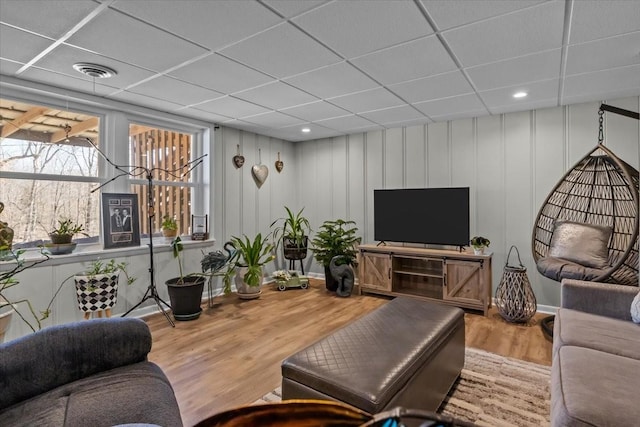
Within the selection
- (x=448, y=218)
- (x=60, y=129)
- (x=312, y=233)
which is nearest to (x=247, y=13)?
(x=60, y=129)

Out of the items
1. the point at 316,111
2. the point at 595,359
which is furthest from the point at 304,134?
the point at 595,359

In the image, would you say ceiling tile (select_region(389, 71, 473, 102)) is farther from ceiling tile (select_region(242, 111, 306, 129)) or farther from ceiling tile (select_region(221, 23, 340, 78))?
ceiling tile (select_region(242, 111, 306, 129))

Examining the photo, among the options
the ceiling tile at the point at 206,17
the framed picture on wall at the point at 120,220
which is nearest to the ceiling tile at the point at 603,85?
the ceiling tile at the point at 206,17

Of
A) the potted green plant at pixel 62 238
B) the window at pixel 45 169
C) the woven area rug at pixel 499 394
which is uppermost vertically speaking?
the window at pixel 45 169

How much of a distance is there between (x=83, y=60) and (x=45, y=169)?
1.31m

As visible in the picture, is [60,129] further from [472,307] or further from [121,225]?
[472,307]

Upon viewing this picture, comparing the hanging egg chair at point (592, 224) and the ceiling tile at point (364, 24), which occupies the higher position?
the ceiling tile at point (364, 24)

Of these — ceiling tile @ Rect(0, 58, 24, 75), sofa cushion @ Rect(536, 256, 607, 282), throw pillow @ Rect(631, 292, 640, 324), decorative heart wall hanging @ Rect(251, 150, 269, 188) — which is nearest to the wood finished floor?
sofa cushion @ Rect(536, 256, 607, 282)

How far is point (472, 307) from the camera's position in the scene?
12.4 ft

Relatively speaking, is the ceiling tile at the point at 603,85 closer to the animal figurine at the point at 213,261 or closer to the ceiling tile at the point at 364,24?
the ceiling tile at the point at 364,24

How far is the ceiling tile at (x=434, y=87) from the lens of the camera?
→ 2922mm

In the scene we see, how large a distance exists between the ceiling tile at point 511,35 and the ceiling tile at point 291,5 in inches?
35.1

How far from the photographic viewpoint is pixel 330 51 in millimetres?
2410

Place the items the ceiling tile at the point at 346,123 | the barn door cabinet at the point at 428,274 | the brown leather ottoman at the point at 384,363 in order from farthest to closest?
the ceiling tile at the point at 346,123 → the barn door cabinet at the point at 428,274 → the brown leather ottoman at the point at 384,363
